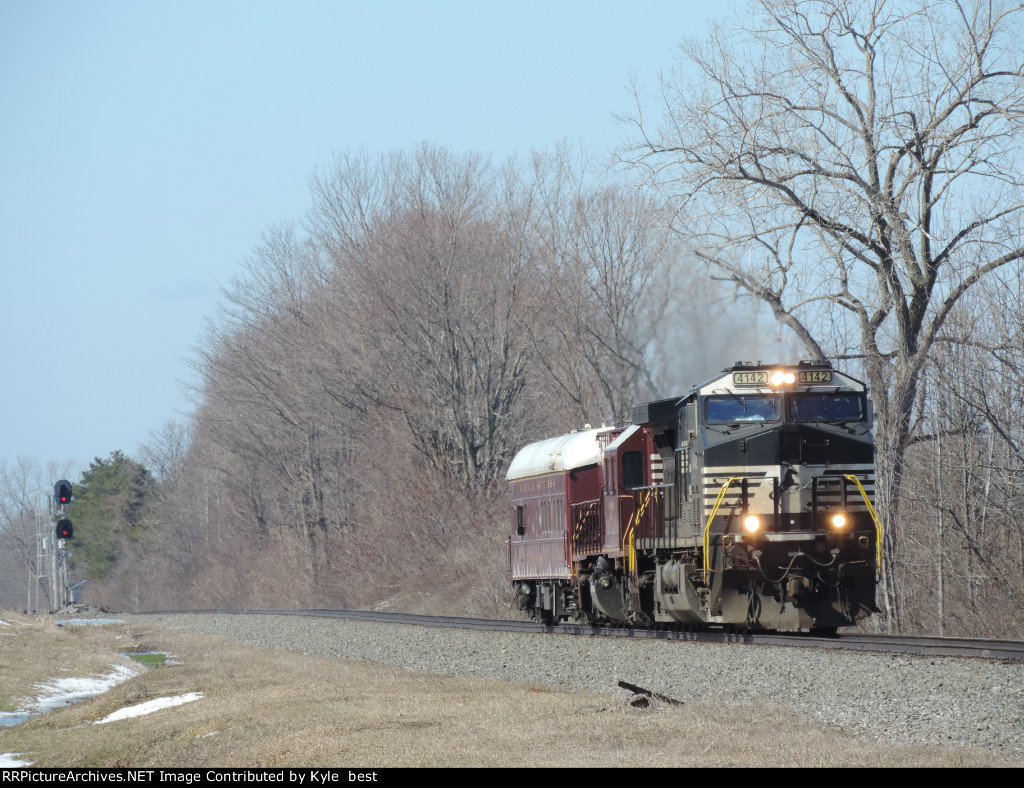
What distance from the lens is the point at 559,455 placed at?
23.2 m

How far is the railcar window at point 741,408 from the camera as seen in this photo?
1585cm

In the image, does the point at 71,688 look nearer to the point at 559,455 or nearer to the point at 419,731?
the point at 559,455

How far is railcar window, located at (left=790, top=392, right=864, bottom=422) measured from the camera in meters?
15.8

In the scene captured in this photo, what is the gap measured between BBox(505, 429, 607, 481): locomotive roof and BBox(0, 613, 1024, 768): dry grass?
6113 millimetres

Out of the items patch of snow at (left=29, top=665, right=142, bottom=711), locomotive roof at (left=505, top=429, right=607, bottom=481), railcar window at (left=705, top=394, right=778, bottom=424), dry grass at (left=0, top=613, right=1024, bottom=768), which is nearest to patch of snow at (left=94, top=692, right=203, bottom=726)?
dry grass at (left=0, top=613, right=1024, bottom=768)

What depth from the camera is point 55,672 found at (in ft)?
68.6

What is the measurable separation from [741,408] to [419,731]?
7.39 meters

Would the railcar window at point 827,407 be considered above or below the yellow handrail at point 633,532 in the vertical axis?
above

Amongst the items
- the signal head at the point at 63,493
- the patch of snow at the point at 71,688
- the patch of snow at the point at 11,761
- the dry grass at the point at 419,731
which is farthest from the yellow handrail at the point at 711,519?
the signal head at the point at 63,493

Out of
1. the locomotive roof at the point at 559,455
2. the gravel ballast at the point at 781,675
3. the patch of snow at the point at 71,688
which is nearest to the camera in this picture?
the gravel ballast at the point at 781,675

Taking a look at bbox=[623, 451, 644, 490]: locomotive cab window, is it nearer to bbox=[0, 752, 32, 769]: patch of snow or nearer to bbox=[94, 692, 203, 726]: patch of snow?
bbox=[94, 692, 203, 726]: patch of snow

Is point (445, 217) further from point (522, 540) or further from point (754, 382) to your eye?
point (754, 382)

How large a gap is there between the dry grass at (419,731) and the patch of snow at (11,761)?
0.15 metres

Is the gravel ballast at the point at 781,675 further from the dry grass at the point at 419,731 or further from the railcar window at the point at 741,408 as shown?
the railcar window at the point at 741,408
